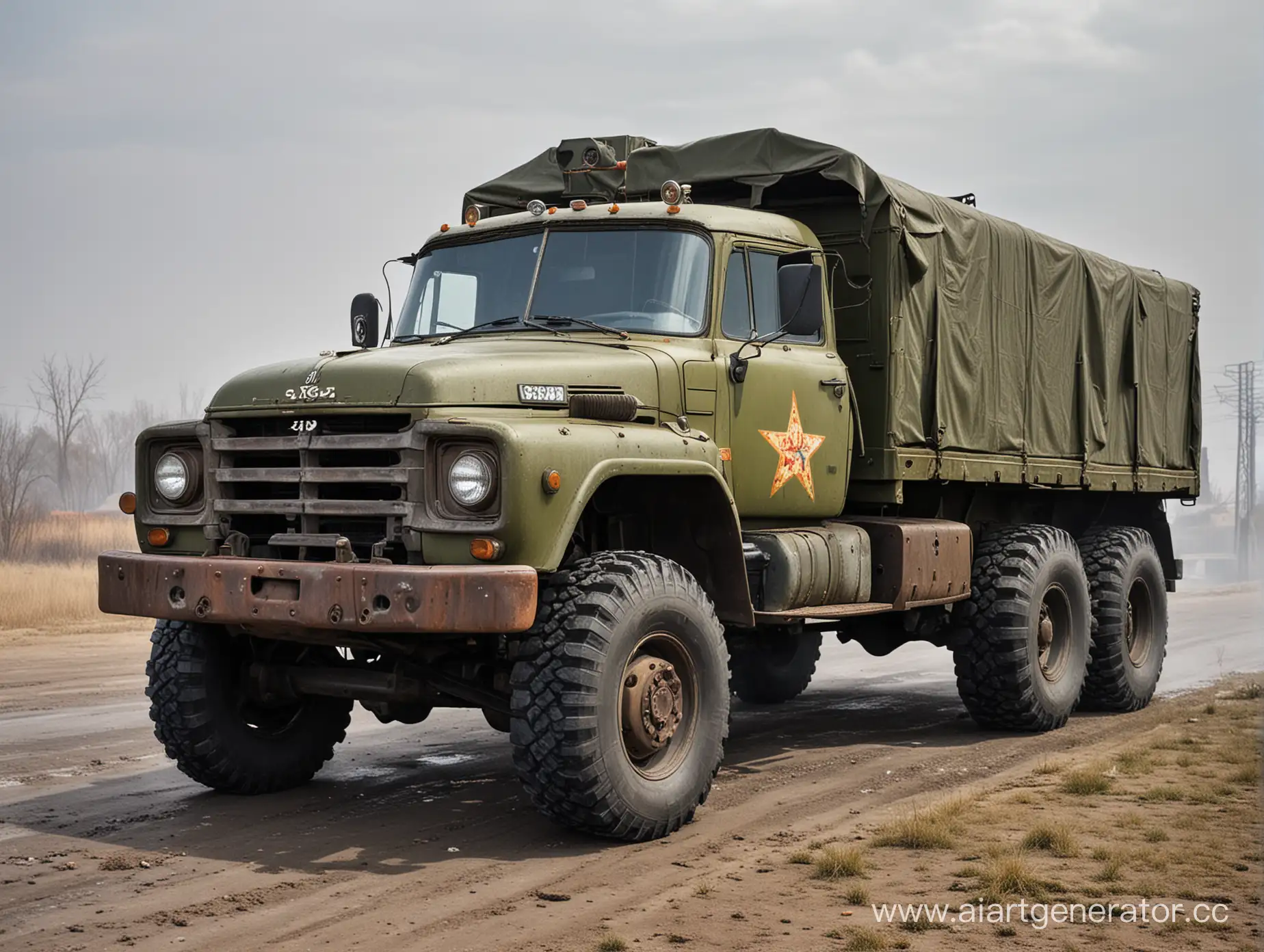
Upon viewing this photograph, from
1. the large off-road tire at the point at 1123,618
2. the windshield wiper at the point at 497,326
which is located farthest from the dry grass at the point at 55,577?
the large off-road tire at the point at 1123,618

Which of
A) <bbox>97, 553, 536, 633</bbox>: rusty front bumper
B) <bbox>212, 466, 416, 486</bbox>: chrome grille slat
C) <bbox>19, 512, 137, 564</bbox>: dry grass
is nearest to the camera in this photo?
<bbox>97, 553, 536, 633</bbox>: rusty front bumper

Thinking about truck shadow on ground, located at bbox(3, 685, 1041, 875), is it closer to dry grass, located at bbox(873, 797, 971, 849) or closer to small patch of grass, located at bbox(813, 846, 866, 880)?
small patch of grass, located at bbox(813, 846, 866, 880)

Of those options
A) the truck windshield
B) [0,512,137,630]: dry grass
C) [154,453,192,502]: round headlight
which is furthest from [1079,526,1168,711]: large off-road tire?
[0,512,137,630]: dry grass

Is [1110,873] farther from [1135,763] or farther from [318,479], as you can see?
[318,479]

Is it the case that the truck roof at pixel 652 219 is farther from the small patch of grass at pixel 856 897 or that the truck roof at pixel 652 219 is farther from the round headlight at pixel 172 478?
the small patch of grass at pixel 856 897

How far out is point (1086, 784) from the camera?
8.11 m

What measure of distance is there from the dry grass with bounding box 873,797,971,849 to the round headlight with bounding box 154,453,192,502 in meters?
3.78

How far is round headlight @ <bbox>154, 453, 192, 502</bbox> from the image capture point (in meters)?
7.64

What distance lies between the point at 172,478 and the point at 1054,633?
259 inches

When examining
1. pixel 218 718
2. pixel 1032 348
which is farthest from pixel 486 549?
pixel 1032 348

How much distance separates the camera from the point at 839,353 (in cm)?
984

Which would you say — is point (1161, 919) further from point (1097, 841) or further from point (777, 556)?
point (777, 556)

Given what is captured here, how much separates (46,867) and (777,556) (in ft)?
13.3

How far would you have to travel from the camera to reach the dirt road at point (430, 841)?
5.63 m
